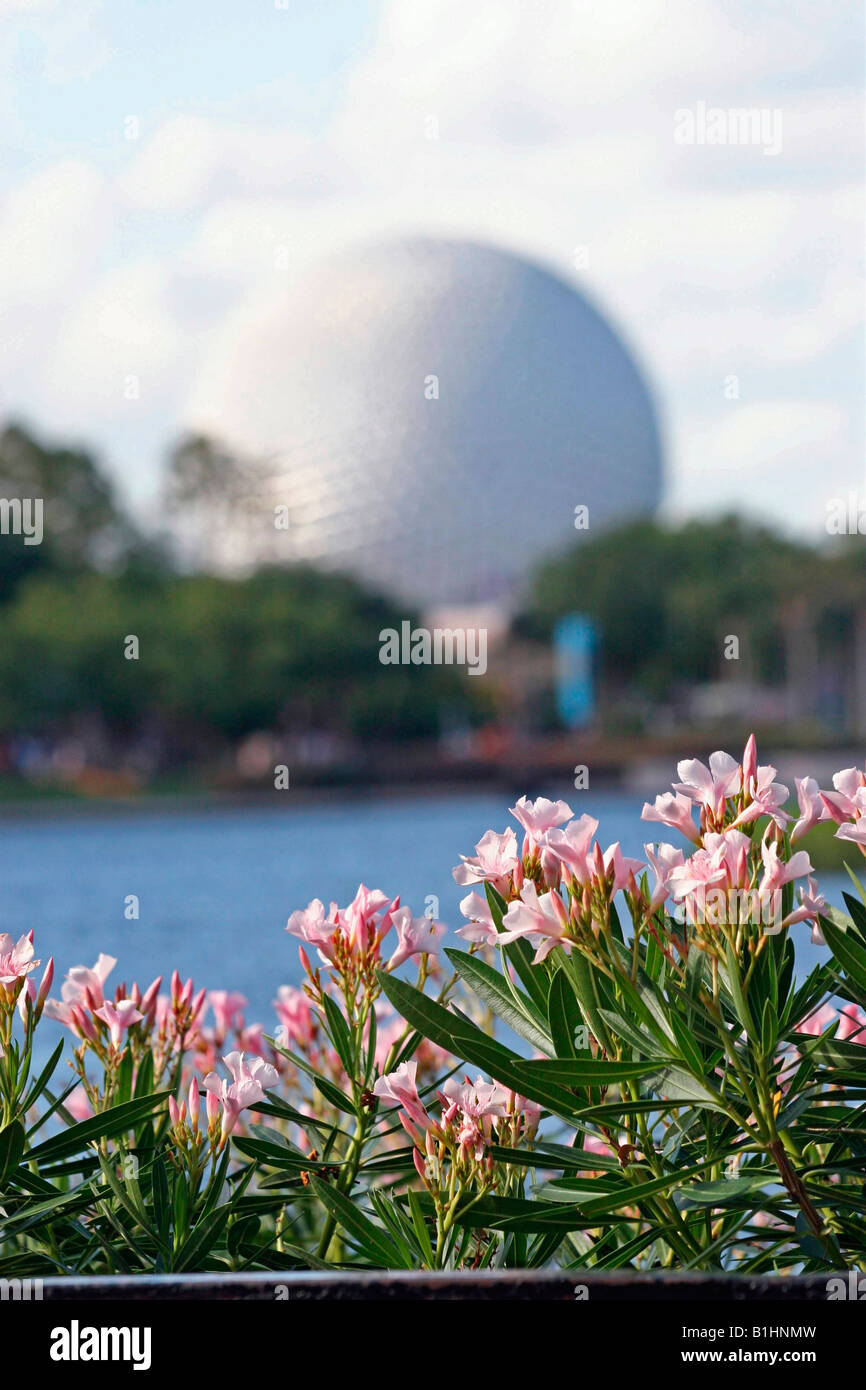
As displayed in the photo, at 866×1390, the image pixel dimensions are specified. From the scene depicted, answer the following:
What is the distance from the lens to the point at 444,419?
57.6 meters

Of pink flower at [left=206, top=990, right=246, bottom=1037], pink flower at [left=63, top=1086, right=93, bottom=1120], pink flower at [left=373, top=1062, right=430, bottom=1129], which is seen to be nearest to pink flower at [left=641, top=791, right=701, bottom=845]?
pink flower at [left=373, top=1062, right=430, bottom=1129]

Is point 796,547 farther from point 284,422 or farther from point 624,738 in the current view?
point 284,422

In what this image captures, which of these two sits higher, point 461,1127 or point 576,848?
point 576,848

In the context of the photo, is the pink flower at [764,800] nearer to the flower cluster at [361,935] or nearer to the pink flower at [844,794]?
the pink flower at [844,794]

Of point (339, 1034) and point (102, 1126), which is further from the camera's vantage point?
point (339, 1034)

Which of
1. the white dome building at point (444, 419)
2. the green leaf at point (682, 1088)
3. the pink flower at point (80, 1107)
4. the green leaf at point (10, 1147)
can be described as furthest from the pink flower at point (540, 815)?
the white dome building at point (444, 419)

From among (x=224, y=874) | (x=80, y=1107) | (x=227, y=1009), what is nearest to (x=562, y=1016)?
(x=227, y=1009)

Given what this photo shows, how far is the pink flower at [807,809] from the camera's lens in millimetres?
2045

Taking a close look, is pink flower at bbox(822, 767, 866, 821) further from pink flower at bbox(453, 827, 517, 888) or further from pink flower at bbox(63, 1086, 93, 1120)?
pink flower at bbox(63, 1086, 93, 1120)

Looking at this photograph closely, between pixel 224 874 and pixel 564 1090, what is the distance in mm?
18050

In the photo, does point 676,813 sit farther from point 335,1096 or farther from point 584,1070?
point 335,1096
